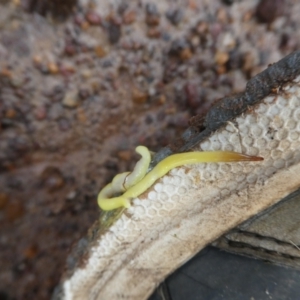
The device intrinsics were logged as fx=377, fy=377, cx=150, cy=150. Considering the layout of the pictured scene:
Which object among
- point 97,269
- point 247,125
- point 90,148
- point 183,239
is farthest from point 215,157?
point 90,148

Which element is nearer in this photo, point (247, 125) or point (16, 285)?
point (247, 125)

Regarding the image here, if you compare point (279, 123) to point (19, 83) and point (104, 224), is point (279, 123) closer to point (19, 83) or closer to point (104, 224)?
point (104, 224)

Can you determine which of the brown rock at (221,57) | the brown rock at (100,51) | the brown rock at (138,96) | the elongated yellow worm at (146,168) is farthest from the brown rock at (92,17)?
the elongated yellow worm at (146,168)

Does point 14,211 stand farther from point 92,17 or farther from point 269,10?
point 269,10

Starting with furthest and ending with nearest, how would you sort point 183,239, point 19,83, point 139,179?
point 19,83
point 183,239
point 139,179

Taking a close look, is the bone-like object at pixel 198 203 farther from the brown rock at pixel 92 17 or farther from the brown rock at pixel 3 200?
the brown rock at pixel 92 17

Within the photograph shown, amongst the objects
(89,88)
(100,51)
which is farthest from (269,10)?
(89,88)
